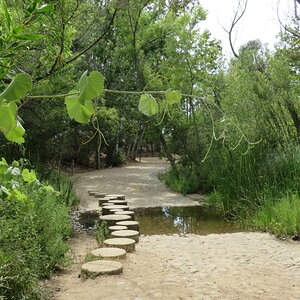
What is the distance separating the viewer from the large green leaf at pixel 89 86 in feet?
2.03

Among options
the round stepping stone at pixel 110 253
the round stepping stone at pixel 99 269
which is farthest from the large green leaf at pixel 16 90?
the round stepping stone at pixel 110 253

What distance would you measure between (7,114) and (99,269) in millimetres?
2179

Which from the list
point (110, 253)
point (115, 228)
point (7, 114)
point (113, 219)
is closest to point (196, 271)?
point (110, 253)

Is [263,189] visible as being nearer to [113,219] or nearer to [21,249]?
[113,219]

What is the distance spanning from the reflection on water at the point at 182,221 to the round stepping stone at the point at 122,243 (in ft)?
4.32

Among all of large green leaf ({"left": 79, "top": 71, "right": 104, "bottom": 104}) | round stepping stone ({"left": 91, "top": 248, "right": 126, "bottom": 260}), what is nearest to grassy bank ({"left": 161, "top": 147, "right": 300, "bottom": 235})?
round stepping stone ({"left": 91, "top": 248, "right": 126, "bottom": 260})

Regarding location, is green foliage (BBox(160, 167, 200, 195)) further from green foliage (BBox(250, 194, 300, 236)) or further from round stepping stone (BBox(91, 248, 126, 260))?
round stepping stone (BBox(91, 248, 126, 260))

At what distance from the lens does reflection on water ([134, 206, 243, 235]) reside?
5.06 m

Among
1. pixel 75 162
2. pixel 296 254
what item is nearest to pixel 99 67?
pixel 75 162

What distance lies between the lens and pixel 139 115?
10641 millimetres

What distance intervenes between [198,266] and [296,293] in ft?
3.04

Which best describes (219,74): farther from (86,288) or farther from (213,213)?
(86,288)

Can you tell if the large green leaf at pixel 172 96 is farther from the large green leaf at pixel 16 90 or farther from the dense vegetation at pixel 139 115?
the large green leaf at pixel 16 90

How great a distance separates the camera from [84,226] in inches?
199
